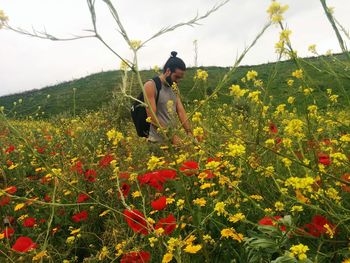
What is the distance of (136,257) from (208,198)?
537 millimetres

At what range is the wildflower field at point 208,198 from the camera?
1.40 m

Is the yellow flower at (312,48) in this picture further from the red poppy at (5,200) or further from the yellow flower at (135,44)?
the red poppy at (5,200)

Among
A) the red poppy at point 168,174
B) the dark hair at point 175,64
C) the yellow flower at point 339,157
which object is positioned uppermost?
the dark hair at point 175,64

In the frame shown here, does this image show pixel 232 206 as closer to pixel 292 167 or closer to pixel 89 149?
pixel 292 167

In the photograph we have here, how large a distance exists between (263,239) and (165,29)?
75 centimetres

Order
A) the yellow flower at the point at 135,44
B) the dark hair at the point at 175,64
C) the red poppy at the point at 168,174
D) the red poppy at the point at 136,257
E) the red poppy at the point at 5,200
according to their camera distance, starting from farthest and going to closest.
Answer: the dark hair at the point at 175,64 < the red poppy at the point at 5,200 < the red poppy at the point at 168,174 < the red poppy at the point at 136,257 < the yellow flower at the point at 135,44

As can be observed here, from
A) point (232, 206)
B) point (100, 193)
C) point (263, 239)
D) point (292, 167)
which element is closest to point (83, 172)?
point (100, 193)

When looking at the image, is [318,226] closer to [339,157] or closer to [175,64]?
[339,157]

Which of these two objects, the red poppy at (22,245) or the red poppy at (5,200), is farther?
the red poppy at (5,200)

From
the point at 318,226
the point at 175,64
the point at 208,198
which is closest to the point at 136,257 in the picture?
the point at 208,198

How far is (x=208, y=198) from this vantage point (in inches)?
80.4

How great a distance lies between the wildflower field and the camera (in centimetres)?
140

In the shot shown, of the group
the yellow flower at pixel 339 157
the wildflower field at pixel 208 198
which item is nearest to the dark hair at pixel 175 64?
the wildflower field at pixel 208 198

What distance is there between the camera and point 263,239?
1.33 metres
